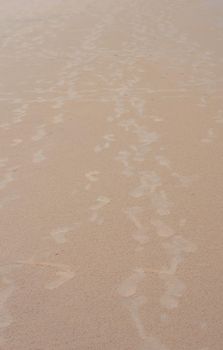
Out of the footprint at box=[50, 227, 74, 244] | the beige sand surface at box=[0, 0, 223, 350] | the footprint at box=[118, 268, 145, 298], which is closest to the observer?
the beige sand surface at box=[0, 0, 223, 350]

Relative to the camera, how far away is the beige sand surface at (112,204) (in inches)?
98.8

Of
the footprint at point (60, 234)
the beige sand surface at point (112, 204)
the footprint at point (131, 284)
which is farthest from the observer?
the footprint at point (60, 234)

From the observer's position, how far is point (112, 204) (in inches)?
144

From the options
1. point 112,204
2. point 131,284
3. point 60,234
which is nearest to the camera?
point 131,284

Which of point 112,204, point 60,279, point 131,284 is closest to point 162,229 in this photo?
point 112,204

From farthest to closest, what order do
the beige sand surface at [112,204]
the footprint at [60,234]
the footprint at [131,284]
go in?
the footprint at [60,234], the footprint at [131,284], the beige sand surface at [112,204]

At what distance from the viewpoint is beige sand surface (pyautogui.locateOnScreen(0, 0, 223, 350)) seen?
251 cm

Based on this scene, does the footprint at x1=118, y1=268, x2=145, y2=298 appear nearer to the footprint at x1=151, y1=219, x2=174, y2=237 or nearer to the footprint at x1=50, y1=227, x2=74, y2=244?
the footprint at x1=151, y1=219, x2=174, y2=237

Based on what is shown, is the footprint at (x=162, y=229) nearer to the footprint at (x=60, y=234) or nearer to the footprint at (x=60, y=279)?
the footprint at (x=60, y=234)

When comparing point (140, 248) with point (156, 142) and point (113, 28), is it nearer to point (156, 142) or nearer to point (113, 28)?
point (156, 142)

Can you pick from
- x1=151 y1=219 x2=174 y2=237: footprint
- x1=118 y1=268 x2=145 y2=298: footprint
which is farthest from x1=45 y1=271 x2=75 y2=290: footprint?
x1=151 y1=219 x2=174 y2=237: footprint

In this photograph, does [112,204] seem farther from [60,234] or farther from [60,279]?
[60,279]

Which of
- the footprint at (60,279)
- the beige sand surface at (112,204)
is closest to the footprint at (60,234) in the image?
the beige sand surface at (112,204)

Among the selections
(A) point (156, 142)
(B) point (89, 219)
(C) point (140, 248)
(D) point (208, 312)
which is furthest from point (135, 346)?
(A) point (156, 142)
